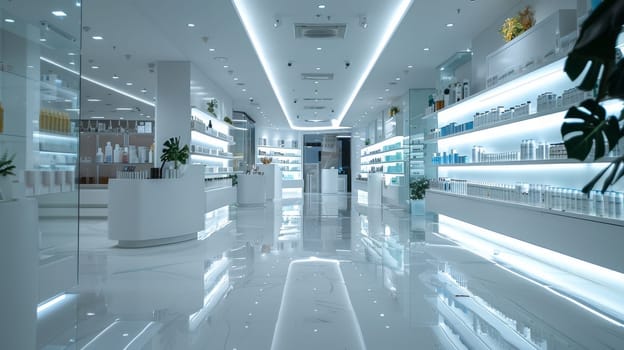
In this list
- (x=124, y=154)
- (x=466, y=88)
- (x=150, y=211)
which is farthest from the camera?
(x=124, y=154)

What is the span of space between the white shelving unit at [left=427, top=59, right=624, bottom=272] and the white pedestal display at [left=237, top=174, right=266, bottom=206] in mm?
6526

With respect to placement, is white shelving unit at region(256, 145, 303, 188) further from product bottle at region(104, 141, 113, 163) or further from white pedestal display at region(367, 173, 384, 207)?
product bottle at region(104, 141, 113, 163)

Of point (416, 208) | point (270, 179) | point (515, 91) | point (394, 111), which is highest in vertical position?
point (394, 111)

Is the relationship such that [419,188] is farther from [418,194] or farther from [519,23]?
[519,23]

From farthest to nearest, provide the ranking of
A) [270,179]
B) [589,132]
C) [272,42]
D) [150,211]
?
[270,179], [272,42], [150,211], [589,132]

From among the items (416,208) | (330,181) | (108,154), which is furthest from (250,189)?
(330,181)

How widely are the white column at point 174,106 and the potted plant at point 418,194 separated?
4965 millimetres

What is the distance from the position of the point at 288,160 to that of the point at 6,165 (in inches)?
756

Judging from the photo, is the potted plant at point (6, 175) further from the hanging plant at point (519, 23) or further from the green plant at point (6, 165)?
the hanging plant at point (519, 23)

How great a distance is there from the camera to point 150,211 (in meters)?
5.72

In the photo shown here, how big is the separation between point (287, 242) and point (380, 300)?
2.96 metres

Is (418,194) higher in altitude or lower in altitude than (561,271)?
higher

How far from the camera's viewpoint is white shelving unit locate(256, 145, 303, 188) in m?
21.0

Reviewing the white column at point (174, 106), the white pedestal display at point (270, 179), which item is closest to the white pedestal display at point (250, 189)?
the white pedestal display at point (270, 179)
